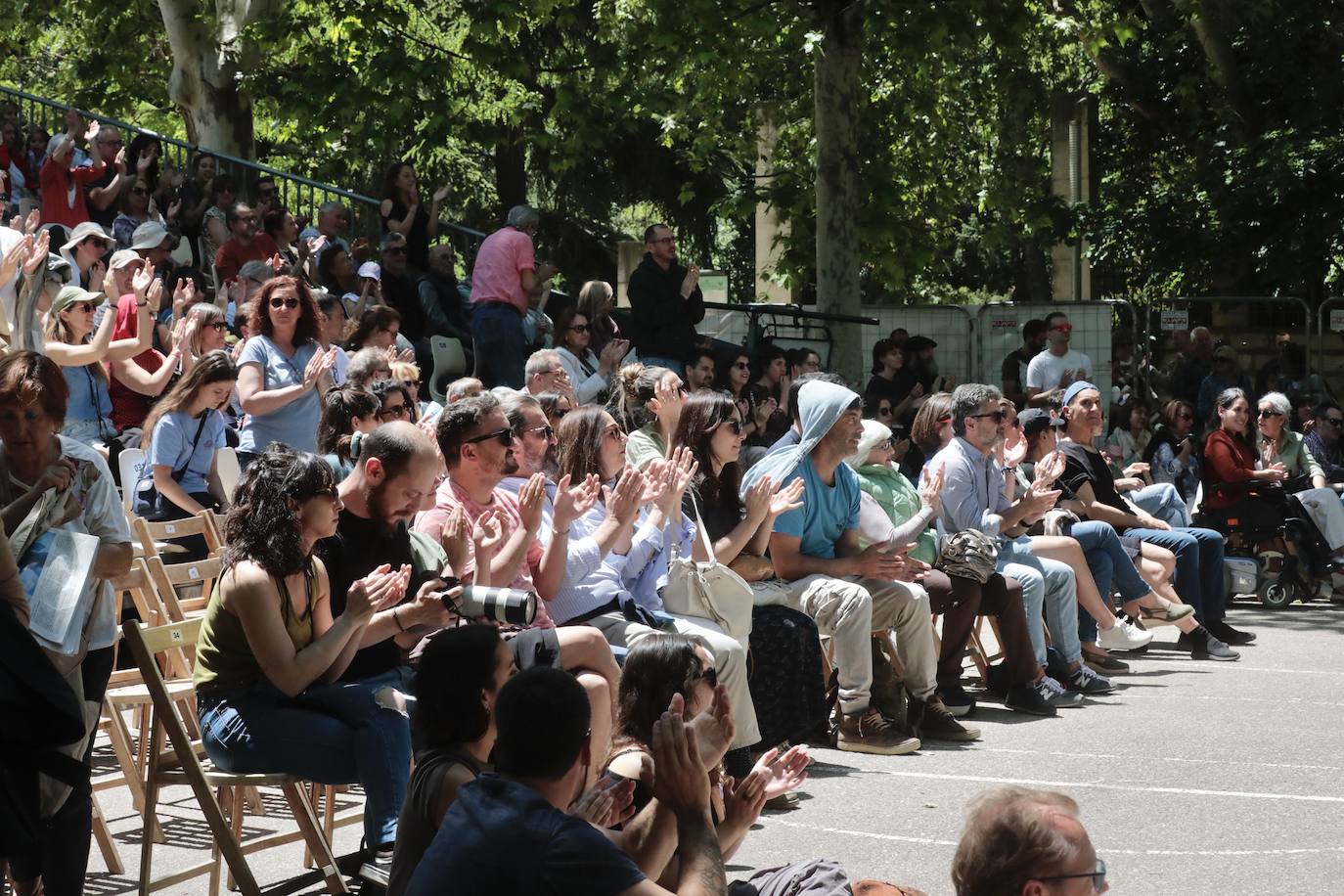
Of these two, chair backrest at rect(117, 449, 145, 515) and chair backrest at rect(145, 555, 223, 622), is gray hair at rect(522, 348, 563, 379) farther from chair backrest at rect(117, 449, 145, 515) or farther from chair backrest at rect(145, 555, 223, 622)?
chair backrest at rect(145, 555, 223, 622)

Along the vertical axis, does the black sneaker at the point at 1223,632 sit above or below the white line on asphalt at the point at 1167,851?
above

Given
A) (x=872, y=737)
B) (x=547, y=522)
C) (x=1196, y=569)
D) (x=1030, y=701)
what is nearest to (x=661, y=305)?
(x=1196, y=569)

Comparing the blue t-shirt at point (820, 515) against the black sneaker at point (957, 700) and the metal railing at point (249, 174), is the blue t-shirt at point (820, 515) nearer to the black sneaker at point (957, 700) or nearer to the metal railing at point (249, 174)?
the black sneaker at point (957, 700)

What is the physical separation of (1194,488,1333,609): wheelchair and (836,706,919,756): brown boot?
5.58 meters

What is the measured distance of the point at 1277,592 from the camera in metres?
13.1

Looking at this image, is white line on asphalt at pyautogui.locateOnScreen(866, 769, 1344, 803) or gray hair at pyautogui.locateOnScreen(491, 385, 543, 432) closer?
gray hair at pyautogui.locateOnScreen(491, 385, 543, 432)

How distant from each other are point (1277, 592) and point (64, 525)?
410 inches

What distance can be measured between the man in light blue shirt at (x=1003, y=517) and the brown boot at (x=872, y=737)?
1.39 m

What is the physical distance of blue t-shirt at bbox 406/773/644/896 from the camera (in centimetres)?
334

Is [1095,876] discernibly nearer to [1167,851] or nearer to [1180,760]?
[1167,851]

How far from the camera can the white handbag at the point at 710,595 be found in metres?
6.93

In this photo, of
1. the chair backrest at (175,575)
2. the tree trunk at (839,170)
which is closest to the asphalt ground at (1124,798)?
the chair backrest at (175,575)

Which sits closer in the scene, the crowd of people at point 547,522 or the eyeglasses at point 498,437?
the crowd of people at point 547,522

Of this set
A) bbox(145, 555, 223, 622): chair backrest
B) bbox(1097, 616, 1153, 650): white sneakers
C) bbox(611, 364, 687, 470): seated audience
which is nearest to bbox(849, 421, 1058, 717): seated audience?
bbox(611, 364, 687, 470): seated audience
